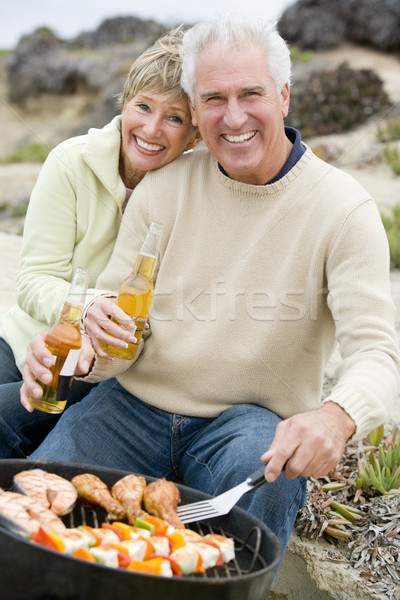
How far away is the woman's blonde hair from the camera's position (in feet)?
9.60

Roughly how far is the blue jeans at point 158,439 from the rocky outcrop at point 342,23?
60.2 ft

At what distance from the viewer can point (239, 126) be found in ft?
8.64

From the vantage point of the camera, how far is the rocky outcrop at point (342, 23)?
63.1 feet

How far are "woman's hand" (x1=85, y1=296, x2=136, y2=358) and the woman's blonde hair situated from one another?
3.24 ft

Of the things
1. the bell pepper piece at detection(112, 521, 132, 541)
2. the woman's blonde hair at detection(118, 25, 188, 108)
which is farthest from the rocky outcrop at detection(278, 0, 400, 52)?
the bell pepper piece at detection(112, 521, 132, 541)

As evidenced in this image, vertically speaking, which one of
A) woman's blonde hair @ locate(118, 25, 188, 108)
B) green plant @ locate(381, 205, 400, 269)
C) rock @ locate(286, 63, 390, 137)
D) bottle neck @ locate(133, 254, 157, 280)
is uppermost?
rock @ locate(286, 63, 390, 137)

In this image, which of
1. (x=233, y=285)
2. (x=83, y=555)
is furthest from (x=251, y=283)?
(x=83, y=555)

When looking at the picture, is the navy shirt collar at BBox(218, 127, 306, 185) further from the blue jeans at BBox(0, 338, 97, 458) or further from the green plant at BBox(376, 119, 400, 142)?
the green plant at BBox(376, 119, 400, 142)

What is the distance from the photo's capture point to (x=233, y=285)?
2697 mm

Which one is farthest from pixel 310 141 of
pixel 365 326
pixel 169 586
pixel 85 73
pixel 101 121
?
pixel 85 73

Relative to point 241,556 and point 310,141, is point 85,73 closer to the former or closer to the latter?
point 310,141

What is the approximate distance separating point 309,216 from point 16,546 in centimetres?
159

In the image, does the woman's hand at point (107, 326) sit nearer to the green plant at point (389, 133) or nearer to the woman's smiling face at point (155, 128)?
the woman's smiling face at point (155, 128)

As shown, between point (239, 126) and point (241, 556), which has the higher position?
point (239, 126)
